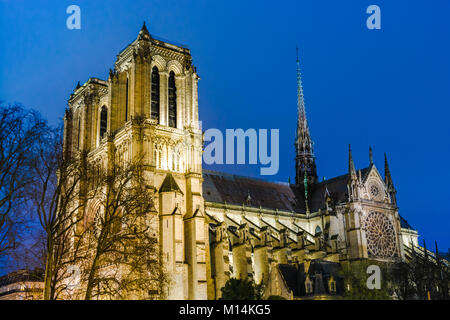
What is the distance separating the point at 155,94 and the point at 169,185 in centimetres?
983

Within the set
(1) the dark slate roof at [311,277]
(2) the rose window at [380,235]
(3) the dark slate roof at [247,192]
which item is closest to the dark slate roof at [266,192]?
(3) the dark slate roof at [247,192]

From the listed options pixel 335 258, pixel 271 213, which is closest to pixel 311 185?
pixel 271 213

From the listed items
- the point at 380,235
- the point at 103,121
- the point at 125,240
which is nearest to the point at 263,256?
the point at 380,235

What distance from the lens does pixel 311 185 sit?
7194 cm

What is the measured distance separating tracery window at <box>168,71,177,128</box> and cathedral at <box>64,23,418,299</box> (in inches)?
4.1

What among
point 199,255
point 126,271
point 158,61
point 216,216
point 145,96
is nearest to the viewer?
point 126,271

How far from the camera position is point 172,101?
5134cm

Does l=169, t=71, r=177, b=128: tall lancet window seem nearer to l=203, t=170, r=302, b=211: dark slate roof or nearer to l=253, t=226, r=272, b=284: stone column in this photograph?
l=203, t=170, r=302, b=211: dark slate roof

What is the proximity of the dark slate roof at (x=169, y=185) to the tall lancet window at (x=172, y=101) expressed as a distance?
240 inches

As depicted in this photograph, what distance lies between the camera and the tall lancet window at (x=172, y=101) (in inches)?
1983

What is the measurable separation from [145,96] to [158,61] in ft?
16.6

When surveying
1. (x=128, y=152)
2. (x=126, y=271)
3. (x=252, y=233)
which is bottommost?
(x=126, y=271)

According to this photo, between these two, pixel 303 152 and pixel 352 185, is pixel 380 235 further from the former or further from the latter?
pixel 303 152
